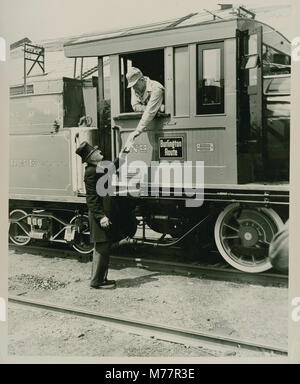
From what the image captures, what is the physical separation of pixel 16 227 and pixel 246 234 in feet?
12.0

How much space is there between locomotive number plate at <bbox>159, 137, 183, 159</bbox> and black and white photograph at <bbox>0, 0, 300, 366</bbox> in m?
0.01

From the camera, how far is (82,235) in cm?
665

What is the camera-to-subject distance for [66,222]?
6715 millimetres

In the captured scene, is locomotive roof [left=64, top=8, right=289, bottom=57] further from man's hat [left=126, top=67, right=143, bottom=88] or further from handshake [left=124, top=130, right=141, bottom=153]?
handshake [left=124, top=130, right=141, bottom=153]

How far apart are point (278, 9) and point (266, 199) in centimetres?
198

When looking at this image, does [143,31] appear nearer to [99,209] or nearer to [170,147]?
[170,147]

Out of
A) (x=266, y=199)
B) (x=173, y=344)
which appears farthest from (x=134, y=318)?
(x=266, y=199)

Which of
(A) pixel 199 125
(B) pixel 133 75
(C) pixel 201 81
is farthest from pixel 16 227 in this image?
(C) pixel 201 81

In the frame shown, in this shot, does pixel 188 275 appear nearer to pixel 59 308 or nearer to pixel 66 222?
pixel 59 308

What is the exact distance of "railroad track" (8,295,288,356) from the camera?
4.14 m

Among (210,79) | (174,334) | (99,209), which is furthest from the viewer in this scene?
(99,209)

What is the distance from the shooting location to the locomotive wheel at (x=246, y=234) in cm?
536

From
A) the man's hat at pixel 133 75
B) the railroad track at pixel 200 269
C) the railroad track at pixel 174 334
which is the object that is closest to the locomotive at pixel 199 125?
the railroad track at pixel 200 269

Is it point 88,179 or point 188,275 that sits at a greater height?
point 88,179
